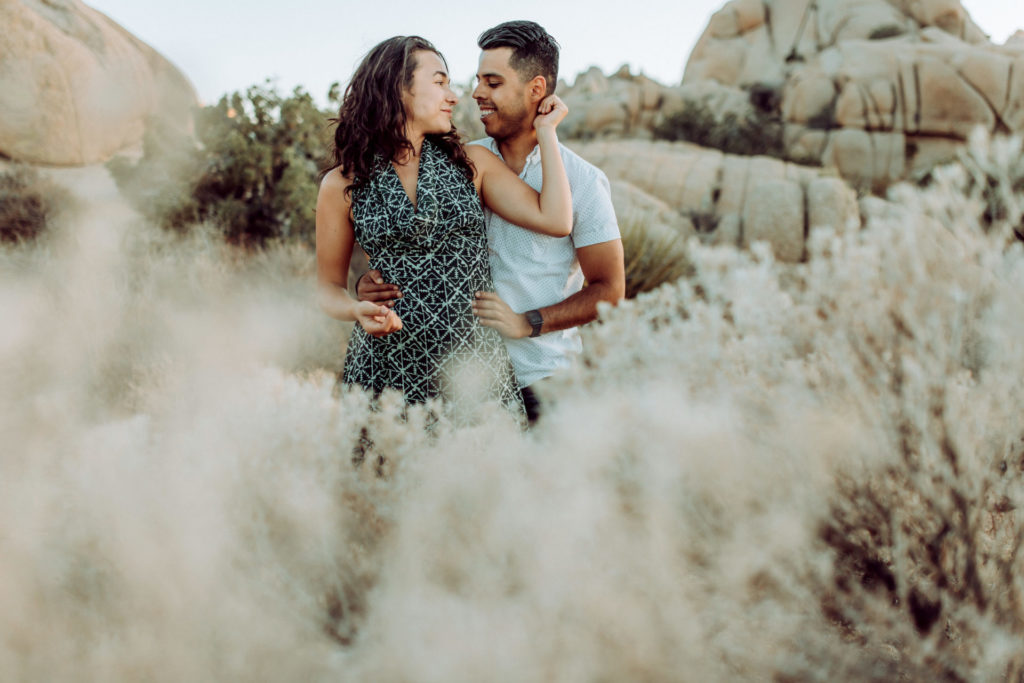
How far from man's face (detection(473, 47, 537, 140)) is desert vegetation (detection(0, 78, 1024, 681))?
1316 millimetres

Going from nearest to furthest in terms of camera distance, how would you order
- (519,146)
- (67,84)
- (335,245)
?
(335,245) → (519,146) → (67,84)

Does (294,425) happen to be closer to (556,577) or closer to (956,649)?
(556,577)

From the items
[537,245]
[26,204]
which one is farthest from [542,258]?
[26,204]

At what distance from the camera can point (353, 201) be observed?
244cm

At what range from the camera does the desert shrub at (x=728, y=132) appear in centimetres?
2602

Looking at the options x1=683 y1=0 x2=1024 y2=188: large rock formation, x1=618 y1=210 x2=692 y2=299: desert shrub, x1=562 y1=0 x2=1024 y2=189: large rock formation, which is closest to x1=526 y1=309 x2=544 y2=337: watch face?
x1=618 y1=210 x2=692 y2=299: desert shrub

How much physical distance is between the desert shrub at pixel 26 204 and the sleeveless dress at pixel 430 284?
680 cm

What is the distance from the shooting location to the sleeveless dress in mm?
2363

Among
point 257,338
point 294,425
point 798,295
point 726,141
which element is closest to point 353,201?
point 294,425

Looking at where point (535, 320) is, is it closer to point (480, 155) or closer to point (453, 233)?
point (453, 233)

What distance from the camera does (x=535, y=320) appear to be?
8.43ft

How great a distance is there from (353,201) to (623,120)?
31.8 metres

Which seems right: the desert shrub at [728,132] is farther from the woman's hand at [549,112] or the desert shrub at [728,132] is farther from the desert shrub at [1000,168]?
the desert shrub at [1000,168]

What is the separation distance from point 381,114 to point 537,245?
772 millimetres
